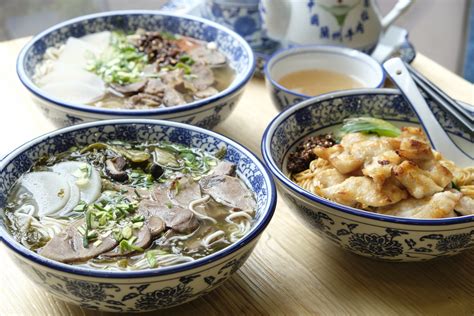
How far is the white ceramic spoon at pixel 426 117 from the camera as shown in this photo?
1.70m

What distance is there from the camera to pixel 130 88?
6.42ft

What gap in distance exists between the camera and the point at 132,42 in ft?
7.44

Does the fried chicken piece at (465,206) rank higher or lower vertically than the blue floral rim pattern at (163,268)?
lower

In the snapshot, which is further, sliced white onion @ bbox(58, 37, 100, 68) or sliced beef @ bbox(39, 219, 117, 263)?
sliced white onion @ bbox(58, 37, 100, 68)

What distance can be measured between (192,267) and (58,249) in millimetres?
272

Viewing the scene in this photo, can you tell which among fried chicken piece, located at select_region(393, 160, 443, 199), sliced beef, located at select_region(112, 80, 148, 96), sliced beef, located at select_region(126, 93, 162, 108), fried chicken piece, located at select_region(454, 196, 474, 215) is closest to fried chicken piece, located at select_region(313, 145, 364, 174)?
fried chicken piece, located at select_region(393, 160, 443, 199)

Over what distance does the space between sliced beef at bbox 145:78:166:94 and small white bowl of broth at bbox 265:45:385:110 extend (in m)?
0.34

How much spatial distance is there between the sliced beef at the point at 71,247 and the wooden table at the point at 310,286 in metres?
0.15

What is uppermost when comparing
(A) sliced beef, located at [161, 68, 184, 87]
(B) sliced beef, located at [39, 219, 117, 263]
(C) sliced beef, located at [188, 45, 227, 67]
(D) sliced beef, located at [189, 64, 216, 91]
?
(B) sliced beef, located at [39, 219, 117, 263]

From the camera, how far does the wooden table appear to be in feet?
4.52

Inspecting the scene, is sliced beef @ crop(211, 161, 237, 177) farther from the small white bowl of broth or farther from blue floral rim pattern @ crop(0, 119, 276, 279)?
the small white bowl of broth

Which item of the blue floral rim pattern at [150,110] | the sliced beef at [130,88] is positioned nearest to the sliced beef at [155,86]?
the sliced beef at [130,88]

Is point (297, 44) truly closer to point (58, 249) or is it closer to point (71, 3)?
point (58, 249)

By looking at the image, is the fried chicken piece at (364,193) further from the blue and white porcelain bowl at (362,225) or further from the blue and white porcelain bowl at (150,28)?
the blue and white porcelain bowl at (150,28)
